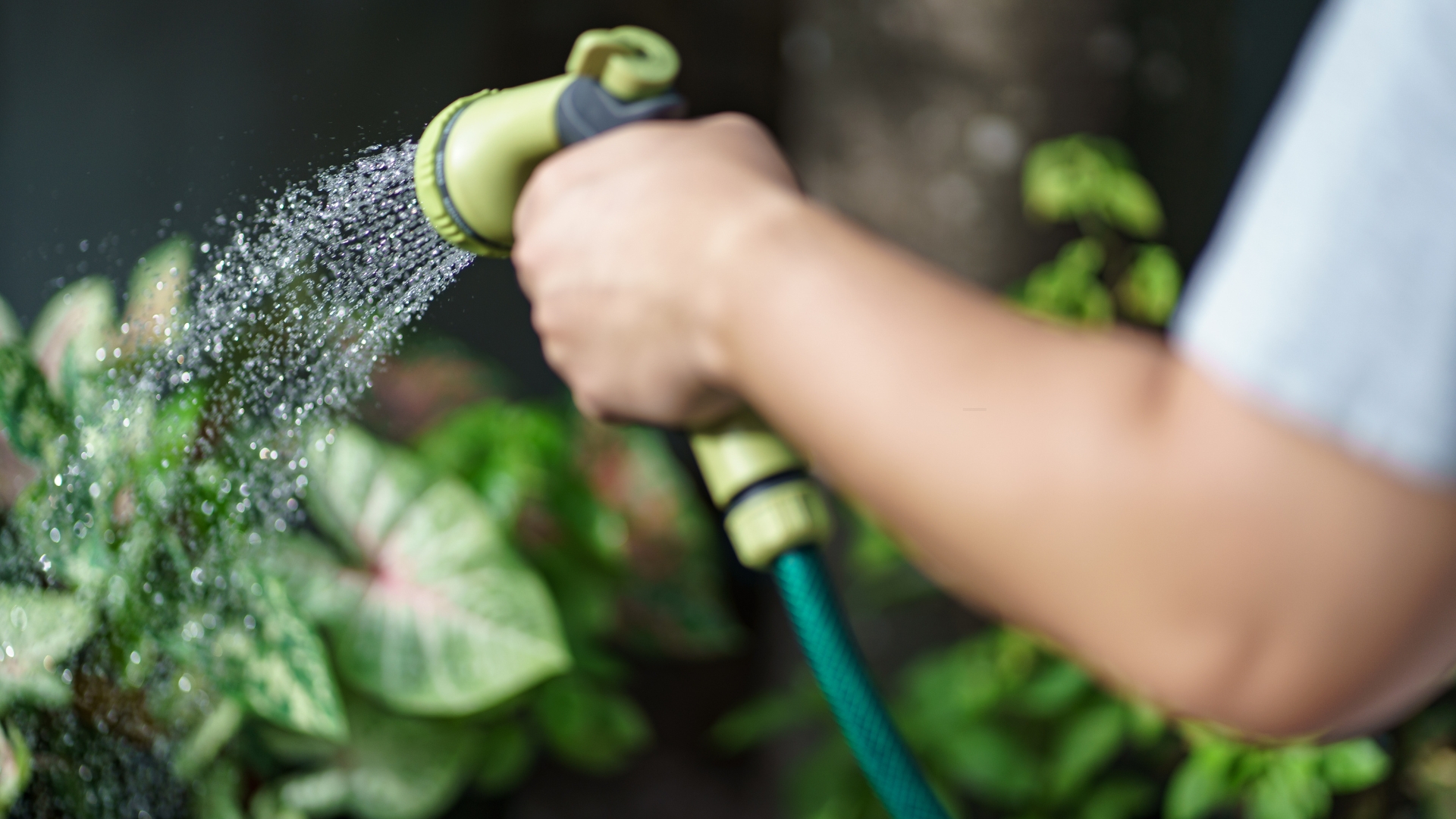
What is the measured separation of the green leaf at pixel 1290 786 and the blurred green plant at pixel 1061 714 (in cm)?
1

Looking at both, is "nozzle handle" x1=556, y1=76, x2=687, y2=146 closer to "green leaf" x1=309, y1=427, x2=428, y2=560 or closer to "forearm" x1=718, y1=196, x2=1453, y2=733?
"forearm" x1=718, y1=196, x2=1453, y2=733

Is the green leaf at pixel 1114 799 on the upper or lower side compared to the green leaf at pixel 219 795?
lower

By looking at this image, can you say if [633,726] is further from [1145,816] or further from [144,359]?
[144,359]

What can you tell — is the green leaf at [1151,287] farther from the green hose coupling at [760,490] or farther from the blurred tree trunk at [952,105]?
the green hose coupling at [760,490]

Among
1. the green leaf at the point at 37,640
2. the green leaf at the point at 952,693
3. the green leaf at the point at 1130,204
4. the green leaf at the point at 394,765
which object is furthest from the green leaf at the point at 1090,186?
the green leaf at the point at 37,640

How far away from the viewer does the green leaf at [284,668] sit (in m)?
0.53

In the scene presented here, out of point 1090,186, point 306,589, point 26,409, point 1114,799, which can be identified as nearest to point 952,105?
point 1090,186

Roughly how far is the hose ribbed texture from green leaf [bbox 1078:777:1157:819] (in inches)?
24.6

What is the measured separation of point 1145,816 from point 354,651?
0.78m

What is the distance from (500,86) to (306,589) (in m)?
0.41

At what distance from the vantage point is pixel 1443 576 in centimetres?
26

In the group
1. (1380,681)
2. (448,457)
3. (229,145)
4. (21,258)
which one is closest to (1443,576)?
(1380,681)

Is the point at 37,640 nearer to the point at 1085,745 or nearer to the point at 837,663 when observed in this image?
the point at 837,663

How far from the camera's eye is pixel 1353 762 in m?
0.78
